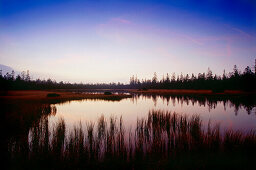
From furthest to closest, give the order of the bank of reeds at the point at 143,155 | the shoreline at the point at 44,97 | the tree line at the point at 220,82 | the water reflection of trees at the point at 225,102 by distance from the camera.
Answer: the tree line at the point at 220,82 < the shoreline at the point at 44,97 < the water reflection of trees at the point at 225,102 < the bank of reeds at the point at 143,155

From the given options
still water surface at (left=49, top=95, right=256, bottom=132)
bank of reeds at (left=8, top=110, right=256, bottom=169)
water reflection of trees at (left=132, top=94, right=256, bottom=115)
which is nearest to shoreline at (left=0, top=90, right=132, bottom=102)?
still water surface at (left=49, top=95, right=256, bottom=132)

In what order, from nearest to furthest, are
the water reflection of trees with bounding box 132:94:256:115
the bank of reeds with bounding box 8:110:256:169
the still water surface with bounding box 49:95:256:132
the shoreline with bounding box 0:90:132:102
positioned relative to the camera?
the bank of reeds with bounding box 8:110:256:169
the still water surface with bounding box 49:95:256:132
the water reflection of trees with bounding box 132:94:256:115
the shoreline with bounding box 0:90:132:102

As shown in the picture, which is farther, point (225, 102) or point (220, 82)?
point (220, 82)

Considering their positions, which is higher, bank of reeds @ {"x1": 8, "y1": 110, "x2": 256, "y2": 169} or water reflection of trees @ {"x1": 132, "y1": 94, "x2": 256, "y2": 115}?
bank of reeds @ {"x1": 8, "y1": 110, "x2": 256, "y2": 169}

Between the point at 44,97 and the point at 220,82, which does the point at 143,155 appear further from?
the point at 220,82

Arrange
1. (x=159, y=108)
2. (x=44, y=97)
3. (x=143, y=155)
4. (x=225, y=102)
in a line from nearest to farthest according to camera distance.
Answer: (x=143, y=155) → (x=159, y=108) → (x=225, y=102) → (x=44, y=97)

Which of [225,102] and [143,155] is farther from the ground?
[143,155]

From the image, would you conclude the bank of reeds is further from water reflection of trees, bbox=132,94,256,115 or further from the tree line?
the tree line

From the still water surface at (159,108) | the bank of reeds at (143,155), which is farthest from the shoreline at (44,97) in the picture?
the bank of reeds at (143,155)

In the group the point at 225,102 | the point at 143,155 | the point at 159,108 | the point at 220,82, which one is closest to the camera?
the point at 143,155

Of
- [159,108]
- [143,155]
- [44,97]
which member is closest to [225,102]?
[159,108]

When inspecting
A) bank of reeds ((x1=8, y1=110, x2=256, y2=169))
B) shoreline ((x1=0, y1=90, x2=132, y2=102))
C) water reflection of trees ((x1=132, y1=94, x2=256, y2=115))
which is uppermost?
shoreline ((x1=0, y1=90, x2=132, y2=102))

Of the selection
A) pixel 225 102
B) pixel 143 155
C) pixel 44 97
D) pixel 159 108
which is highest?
pixel 44 97

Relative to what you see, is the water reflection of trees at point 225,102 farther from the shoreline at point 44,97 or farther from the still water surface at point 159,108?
the shoreline at point 44,97
